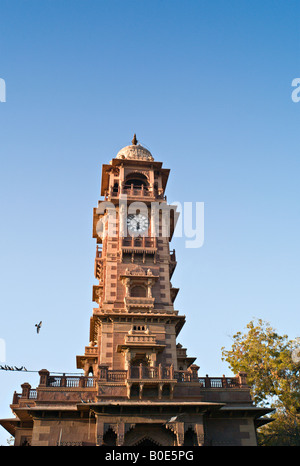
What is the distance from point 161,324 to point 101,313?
453cm

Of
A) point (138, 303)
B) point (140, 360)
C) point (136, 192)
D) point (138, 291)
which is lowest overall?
point (140, 360)

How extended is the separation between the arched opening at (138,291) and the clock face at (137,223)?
5340 millimetres

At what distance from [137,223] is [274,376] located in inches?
703

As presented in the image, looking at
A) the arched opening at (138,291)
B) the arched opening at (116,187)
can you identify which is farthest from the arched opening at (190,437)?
the arched opening at (116,187)

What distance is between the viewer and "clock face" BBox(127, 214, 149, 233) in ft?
121

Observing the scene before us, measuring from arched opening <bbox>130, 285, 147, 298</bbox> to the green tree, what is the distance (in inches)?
490

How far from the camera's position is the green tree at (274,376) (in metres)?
34.9

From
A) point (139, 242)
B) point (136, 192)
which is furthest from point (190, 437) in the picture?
point (136, 192)

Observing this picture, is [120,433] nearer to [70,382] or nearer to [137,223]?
[70,382]

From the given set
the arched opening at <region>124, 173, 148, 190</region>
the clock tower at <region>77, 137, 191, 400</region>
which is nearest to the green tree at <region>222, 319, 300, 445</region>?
the clock tower at <region>77, 137, 191, 400</region>

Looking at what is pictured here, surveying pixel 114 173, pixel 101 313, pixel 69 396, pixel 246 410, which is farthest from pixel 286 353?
pixel 114 173

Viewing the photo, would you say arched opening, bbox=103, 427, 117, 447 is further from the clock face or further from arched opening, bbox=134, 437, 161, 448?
the clock face

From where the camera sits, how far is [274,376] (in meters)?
36.6
